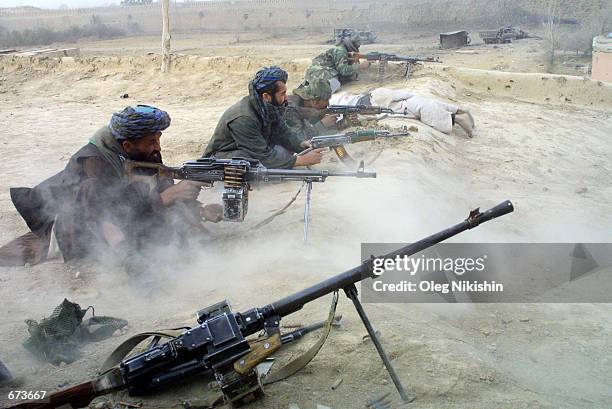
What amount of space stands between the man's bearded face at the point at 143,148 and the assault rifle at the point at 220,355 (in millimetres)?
2095

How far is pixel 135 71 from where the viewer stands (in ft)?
46.2

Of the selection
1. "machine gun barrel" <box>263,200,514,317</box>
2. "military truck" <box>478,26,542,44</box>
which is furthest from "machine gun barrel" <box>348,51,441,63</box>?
"military truck" <box>478,26,542,44</box>

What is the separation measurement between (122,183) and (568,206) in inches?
200

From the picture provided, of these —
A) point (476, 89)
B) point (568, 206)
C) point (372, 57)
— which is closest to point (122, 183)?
point (568, 206)

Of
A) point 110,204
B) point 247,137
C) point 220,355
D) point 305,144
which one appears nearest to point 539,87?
point 305,144

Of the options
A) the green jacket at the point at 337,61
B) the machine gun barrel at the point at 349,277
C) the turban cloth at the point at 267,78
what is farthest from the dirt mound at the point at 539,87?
the machine gun barrel at the point at 349,277

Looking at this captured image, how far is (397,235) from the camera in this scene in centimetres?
503

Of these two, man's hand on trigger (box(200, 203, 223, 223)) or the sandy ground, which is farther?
man's hand on trigger (box(200, 203, 223, 223))

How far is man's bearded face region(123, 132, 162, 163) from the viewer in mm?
4258

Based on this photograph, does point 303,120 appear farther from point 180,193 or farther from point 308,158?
point 180,193

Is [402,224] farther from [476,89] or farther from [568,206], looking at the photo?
[476,89]
